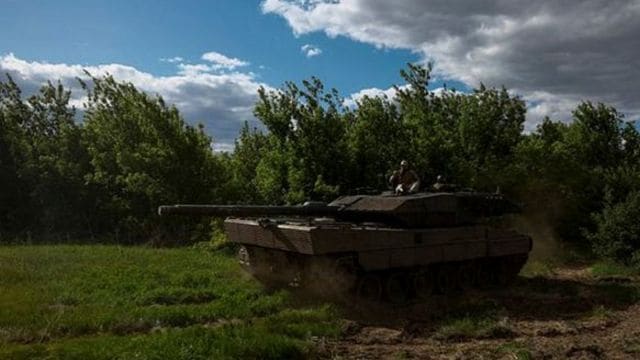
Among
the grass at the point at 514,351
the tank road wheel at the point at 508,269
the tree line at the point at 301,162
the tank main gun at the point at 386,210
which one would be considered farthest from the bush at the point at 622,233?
the grass at the point at 514,351

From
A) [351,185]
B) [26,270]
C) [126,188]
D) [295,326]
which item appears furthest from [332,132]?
[295,326]

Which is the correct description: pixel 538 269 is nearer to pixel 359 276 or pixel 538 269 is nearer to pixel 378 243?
pixel 378 243

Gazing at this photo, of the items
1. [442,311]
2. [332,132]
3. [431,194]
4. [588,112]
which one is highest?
[588,112]

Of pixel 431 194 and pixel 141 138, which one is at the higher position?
pixel 141 138

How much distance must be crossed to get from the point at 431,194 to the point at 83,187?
21.0 m

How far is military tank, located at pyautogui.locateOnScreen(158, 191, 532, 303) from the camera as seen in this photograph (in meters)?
13.0

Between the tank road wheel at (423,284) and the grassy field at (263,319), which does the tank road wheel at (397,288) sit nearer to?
the tank road wheel at (423,284)

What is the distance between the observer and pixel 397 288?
46.0 feet

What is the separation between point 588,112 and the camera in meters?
35.9

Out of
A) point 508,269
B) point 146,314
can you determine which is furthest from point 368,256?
point 508,269

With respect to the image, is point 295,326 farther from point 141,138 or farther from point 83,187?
point 83,187

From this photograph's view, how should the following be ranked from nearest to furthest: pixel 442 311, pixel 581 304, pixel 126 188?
1. pixel 442 311
2. pixel 581 304
3. pixel 126 188

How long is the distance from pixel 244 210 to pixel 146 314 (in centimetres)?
360

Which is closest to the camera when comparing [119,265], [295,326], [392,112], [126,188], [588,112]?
[295,326]
